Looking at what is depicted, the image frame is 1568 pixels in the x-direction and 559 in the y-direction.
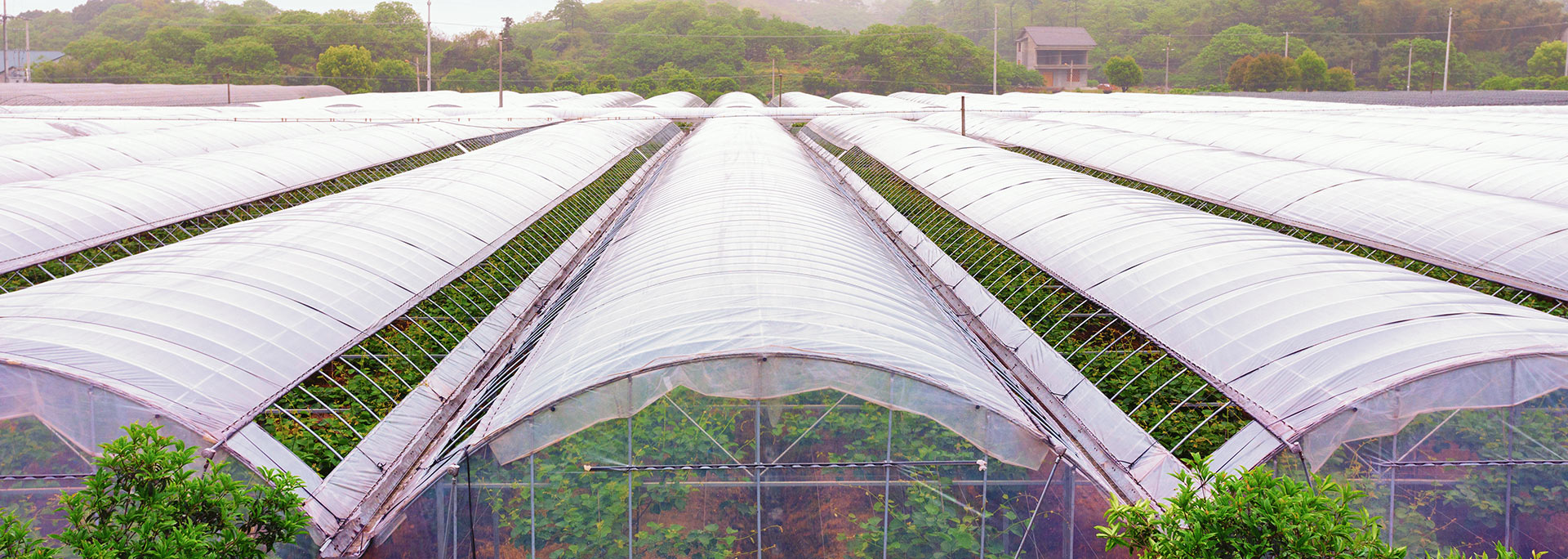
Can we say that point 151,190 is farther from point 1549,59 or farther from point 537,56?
point 1549,59

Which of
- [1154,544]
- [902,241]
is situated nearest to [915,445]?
[1154,544]

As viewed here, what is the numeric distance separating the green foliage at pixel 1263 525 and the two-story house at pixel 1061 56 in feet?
289

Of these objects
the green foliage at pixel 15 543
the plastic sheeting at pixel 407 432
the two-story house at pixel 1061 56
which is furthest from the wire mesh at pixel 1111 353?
the two-story house at pixel 1061 56

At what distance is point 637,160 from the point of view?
28688mm

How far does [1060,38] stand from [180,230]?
280ft

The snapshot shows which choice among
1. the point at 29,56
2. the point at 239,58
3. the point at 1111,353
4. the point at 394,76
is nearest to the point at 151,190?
the point at 1111,353

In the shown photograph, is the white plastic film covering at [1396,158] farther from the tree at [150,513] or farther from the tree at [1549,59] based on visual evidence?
the tree at [1549,59]

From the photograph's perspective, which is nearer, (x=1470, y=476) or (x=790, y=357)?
(x=790, y=357)

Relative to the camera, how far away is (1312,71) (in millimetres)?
65500

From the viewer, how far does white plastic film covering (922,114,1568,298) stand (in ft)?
38.5

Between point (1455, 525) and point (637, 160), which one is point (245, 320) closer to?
point (1455, 525)

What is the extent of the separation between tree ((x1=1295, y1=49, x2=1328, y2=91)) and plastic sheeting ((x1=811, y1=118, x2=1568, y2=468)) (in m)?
59.7

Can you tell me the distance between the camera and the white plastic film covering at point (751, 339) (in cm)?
690

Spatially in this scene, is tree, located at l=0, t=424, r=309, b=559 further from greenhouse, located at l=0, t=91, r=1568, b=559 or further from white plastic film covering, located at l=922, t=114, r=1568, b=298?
white plastic film covering, located at l=922, t=114, r=1568, b=298
